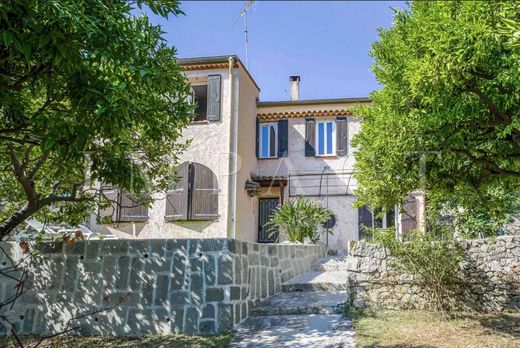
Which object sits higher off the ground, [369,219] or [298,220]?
[369,219]

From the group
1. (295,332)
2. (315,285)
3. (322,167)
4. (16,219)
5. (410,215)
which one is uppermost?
(322,167)

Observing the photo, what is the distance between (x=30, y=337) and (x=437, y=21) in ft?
25.1

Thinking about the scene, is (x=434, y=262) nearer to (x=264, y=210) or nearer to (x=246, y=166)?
(x=246, y=166)

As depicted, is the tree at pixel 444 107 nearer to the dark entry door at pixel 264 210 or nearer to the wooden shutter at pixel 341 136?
the wooden shutter at pixel 341 136

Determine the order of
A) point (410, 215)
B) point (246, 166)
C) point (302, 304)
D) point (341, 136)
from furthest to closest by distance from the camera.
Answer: point (341, 136) < point (246, 166) < point (410, 215) < point (302, 304)

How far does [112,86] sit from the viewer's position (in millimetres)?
4496

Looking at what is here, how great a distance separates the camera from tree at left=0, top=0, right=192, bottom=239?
3916mm

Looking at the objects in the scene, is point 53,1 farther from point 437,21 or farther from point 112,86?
point 437,21

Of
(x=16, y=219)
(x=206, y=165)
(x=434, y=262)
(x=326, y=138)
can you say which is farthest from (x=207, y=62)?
(x=434, y=262)

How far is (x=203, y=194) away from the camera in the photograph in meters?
15.8

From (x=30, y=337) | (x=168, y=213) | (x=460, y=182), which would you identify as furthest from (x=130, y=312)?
(x=168, y=213)

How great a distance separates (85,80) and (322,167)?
14376mm

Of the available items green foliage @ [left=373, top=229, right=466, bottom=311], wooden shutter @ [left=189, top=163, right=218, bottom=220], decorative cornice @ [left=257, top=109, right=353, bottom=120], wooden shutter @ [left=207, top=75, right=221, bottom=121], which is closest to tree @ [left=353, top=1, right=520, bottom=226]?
green foliage @ [left=373, top=229, right=466, bottom=311]

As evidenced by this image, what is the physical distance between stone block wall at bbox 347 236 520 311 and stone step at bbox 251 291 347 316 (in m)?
0.45
